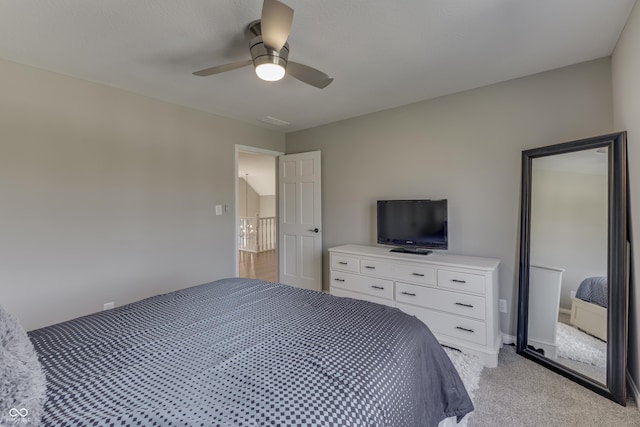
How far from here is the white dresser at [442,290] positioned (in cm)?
A: 237

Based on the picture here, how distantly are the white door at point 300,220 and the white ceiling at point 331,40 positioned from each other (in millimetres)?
1405

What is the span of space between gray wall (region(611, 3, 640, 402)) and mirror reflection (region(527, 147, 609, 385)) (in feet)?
0.47

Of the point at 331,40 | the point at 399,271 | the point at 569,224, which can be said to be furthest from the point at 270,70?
the point at 569,224

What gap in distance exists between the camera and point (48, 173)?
7.89 ft

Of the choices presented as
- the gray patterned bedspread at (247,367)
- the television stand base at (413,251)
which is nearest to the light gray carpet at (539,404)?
the gray patterned bedspread at (247,367)

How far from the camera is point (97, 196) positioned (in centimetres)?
267

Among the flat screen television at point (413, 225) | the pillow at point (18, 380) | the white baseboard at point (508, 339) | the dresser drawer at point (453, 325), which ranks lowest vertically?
the white baseboard at point (508, 339)

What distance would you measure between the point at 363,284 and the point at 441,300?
31.3 inches

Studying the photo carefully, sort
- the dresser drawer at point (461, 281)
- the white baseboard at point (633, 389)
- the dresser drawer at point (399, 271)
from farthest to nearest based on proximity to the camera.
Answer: the dresser drawer at point (399, 271) < the dresser drawer at point (461, 281) < the white baseboard at point (633, 389)

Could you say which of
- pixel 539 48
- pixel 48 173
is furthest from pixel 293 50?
pixel 48 173

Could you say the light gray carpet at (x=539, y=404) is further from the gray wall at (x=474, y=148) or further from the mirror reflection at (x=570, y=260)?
the gray wall at (x=474, y=148)

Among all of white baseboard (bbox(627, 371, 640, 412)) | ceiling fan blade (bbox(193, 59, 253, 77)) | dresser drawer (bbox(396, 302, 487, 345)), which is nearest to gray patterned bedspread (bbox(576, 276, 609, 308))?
white baseboard (bbox(627, 371, 640, 412))

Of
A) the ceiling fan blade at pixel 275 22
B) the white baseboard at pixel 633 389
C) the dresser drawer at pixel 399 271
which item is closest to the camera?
the ceiling fan blade at pixel 275 22

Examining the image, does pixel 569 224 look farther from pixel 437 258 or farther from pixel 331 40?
pixel 331 40
